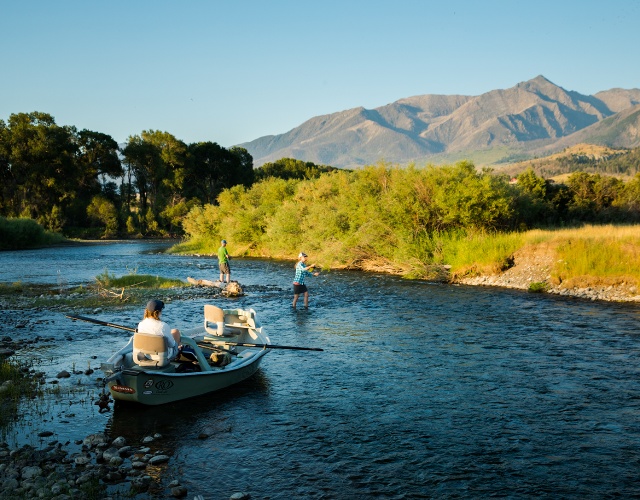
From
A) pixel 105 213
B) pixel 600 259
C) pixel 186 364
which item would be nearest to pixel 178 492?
pixel 186 364

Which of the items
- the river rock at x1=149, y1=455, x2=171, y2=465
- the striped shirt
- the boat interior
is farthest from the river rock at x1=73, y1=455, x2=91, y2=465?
the striped shirt

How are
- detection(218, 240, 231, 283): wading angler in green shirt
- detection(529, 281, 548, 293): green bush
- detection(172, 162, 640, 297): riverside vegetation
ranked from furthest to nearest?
detection(218, 240, 231, 283): wading angler in green shirt → detection(172, 162, 640, 297): riverside vegetation → detection(529, 281, 548, 293): green bush

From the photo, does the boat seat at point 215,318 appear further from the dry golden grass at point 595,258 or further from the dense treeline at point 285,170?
the dense treeline at point 285,170

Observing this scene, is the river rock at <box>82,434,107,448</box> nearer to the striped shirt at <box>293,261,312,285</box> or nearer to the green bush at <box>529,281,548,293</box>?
the striped shirt at <box>293,261,312,285</box>

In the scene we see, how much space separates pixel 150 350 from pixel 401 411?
546 cm

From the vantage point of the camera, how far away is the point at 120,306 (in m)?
24.7

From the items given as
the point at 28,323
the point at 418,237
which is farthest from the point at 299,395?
the point at 418,237

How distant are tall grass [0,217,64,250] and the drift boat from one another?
67.0 meters

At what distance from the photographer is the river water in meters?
8.95

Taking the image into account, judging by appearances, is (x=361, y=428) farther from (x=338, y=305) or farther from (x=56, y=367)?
(x=338, y=305)

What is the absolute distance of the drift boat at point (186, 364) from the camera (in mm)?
11383

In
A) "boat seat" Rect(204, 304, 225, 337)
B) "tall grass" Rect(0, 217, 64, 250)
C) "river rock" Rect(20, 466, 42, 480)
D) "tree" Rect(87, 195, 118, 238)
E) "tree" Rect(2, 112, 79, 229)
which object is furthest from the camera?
"tree" Rect(87, 195, 118, 238)

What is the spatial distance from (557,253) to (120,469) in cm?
2668

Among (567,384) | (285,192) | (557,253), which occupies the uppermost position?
(285,192)
